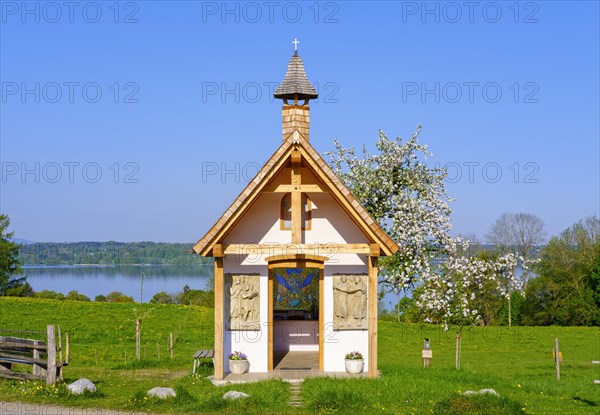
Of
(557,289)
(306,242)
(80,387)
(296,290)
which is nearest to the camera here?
(80,387)

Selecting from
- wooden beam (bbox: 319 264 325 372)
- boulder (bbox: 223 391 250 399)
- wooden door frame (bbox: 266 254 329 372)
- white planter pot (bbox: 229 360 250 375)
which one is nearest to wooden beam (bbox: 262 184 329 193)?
wooden door frame (bbox: 266 254 329 372)

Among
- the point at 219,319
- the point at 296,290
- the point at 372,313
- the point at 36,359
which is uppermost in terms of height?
the point at 296,290

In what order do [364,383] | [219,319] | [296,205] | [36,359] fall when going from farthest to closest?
[296,205] < [219,319] < [36,359] < [364,383]

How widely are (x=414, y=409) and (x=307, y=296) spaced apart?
9692 millimetres

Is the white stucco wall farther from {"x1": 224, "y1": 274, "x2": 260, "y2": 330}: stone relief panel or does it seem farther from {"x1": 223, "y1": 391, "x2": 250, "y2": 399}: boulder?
{"x1": 223, "y1": 391, "x2": 250, "y2": 399}: boulder

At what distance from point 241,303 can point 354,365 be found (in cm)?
365

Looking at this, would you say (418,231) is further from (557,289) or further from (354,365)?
(557,289)

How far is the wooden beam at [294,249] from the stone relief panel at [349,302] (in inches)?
39.8

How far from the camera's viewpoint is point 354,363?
21000mm

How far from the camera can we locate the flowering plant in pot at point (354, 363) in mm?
21016

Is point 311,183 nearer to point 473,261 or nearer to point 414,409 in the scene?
point 414,409

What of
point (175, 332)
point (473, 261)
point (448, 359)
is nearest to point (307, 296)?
point (473, 261)

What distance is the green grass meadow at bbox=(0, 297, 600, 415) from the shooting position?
1675cm

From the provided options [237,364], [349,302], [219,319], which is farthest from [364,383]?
[219,319]
